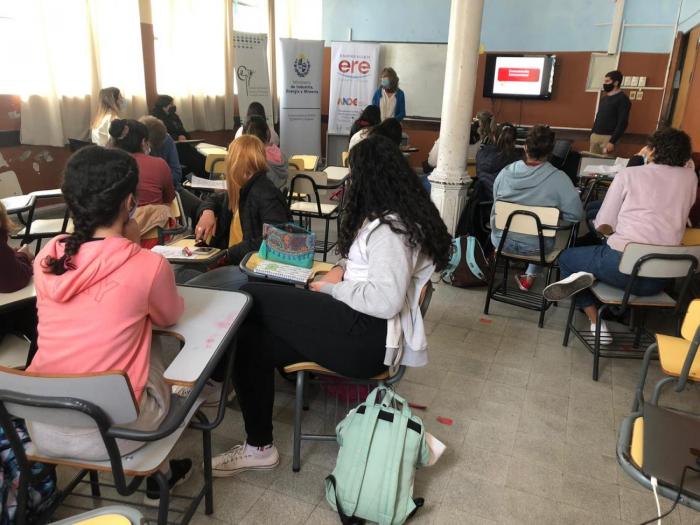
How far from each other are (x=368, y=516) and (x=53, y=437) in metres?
0.94

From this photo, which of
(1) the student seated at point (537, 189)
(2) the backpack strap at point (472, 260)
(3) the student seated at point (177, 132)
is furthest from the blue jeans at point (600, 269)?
(3) the student seated at point (177, 132)

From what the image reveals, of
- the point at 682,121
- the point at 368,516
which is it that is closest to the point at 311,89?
the point at 682,121

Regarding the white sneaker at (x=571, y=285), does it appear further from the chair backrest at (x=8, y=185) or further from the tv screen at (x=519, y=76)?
the tv screen at (x=519, y=76)

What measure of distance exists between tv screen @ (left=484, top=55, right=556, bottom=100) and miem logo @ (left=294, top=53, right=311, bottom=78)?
8.83ft

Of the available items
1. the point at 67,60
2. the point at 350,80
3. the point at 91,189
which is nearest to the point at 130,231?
the point at 91,189

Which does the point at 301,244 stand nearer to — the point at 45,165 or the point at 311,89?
the point at 45,165

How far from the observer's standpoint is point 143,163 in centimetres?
302

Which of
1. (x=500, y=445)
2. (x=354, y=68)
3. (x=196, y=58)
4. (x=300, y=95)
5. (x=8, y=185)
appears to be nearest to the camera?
(x=500, y=445)

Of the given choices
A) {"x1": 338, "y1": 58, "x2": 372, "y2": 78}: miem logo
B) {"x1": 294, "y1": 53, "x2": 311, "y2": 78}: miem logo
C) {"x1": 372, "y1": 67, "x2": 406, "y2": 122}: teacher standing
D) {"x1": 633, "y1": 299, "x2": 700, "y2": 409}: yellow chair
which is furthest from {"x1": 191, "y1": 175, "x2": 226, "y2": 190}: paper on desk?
{"x1": 338, "y1": 58, "x2": 372, "y2": 78}: miem logo

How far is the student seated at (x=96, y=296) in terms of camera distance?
126 cm

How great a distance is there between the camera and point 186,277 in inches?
99.9

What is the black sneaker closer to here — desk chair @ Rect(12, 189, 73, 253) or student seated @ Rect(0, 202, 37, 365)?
Answer: student seated @ Rect(0, 202, 37, 365)

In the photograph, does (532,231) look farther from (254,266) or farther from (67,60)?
(67,60)

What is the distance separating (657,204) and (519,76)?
5.71 m
